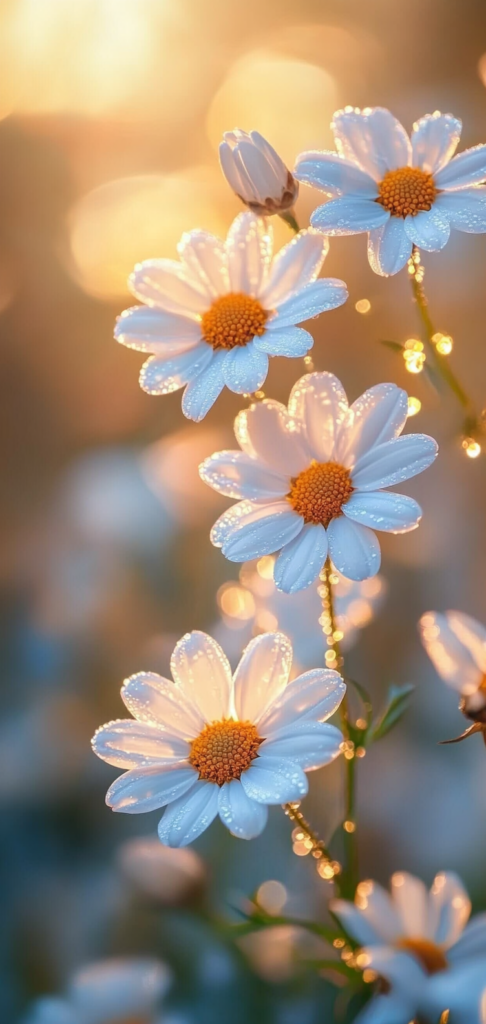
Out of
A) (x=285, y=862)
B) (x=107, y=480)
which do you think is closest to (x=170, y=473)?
(x=107, y=480)

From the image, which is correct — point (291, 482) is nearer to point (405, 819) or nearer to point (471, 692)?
point (471, 692)

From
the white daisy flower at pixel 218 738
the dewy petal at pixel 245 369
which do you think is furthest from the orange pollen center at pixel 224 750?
the dewy petal at pixel 245 369

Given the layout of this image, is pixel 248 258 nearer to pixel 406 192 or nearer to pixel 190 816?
pixel 406 192

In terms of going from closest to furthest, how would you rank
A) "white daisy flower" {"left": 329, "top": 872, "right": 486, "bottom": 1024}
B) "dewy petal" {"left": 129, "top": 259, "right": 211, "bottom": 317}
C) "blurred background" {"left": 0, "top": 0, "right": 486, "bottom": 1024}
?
"white daisy flower" {"left": 329, "top": 872, "right": 486, "bottom": 1024} < "dewy petal" {"left": 129, "top": 259, "right": 211, "bottom": 317} < "blurred background" {"left": 0, "top": 0, "right": 486, "bottom": 1024}

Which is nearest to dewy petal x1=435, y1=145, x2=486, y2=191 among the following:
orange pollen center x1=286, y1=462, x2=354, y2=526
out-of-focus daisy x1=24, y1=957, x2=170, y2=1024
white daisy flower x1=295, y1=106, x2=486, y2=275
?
white daisy flower x1=295, y1=106, x2=486, y2=275

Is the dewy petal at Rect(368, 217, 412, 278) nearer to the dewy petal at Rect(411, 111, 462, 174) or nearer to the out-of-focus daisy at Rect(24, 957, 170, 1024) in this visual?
the dewy petal at Rect(411, 111, 462, 174)

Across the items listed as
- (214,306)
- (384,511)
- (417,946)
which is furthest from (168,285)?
(417,946)
